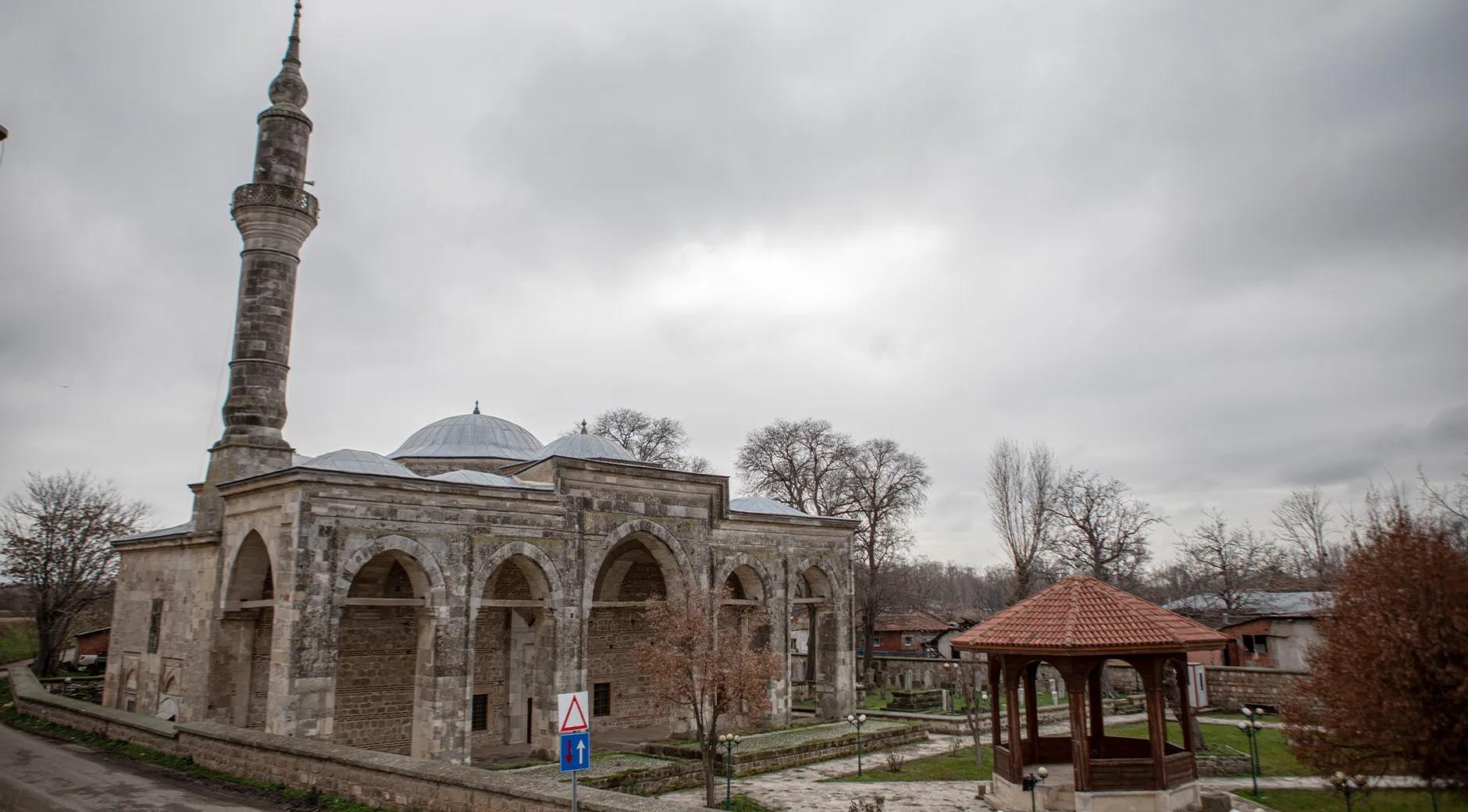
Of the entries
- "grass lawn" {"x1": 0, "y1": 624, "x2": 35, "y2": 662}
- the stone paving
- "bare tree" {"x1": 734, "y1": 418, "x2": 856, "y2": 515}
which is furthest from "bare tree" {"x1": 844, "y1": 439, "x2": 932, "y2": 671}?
"grass lawn" {"x1": 0, "y1": 624, "x2": 35, "y2": 662}

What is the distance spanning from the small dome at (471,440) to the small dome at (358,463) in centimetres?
530

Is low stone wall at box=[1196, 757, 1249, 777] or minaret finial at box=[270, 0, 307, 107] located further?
minaret finial at box=[270, 0, 307, 107]

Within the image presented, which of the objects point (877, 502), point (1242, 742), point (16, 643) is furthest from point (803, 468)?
point (16, 643)

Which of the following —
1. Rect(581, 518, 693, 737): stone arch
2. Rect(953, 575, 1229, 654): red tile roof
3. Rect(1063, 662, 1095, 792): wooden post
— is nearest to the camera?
Rect(1063, 662, 1095, 792): wooden post

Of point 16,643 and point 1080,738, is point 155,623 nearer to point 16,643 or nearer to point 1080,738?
point 1080,738

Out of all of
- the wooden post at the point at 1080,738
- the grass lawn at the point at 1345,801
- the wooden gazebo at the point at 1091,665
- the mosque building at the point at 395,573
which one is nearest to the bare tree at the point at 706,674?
the mosque building at the point at 395,573

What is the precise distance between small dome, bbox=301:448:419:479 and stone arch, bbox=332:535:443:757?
1.56 meters

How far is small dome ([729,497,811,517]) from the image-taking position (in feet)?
75.0

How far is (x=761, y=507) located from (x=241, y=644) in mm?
12198

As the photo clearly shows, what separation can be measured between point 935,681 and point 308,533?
22.4 meters

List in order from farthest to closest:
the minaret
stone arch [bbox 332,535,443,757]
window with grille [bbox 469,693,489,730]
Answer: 1. window with grille [bbox 469,693,489,730]
2. the minaret
3. stone arch [bbox 332,535,443,757]

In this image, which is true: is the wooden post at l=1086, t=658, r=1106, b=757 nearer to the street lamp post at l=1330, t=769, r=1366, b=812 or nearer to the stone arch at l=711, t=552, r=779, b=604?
the street lamp post at l=1330, t=769, r=1366, b=812

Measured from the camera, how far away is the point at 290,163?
19.8m

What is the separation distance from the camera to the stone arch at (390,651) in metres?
15.8
